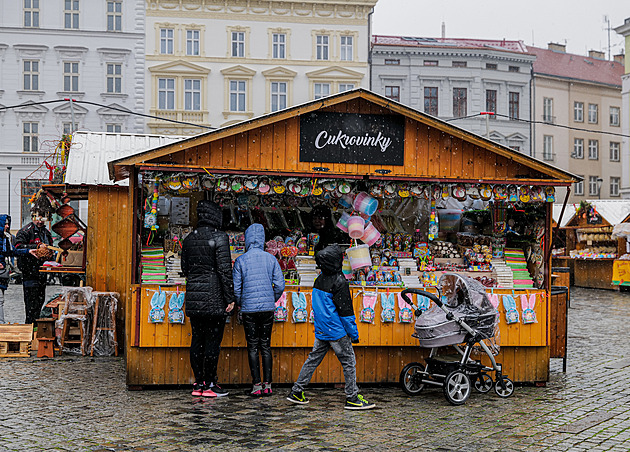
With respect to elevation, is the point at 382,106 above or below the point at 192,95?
below

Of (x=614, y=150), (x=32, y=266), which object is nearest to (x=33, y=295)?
(x=32, y=266)

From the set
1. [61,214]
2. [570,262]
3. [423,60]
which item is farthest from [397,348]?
[423,60]

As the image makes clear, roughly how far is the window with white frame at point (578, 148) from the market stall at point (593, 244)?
22.0 m

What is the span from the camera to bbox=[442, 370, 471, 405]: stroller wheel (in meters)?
8.37

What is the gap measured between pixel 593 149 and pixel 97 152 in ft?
150

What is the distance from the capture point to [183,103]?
40844 mm

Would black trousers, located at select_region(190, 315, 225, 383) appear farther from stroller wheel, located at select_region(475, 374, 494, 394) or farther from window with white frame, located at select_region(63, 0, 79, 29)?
window with white frame, located at select_region(63, 0, 79, 29)

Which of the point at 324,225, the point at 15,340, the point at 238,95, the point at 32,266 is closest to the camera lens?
the point at 324,225

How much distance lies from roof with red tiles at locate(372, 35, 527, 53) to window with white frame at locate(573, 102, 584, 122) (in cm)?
605

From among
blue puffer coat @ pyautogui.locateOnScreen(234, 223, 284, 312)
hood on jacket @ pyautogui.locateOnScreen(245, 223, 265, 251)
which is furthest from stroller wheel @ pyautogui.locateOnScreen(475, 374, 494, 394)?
hood on jacket @ pyautogui.locateOnScreen(245, 223, 265, 251)

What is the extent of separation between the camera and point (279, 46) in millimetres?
41875

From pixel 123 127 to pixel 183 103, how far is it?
3356mm

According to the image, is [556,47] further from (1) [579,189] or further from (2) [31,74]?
(2) [31,74]

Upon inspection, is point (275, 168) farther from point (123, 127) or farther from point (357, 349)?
point (123, 127)
